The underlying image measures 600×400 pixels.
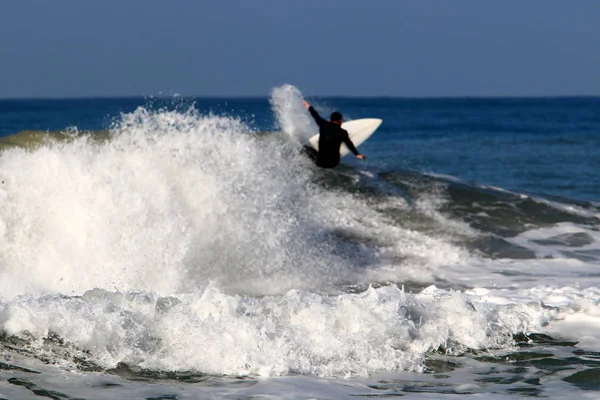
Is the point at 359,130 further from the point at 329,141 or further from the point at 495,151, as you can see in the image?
the point at 495,151

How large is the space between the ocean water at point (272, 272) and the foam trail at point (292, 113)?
41 millimetres

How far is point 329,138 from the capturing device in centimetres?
1552

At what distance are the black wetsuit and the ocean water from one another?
36 cm

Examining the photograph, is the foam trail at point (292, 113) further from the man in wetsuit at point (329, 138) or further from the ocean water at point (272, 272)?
the man in wetsuit at point (329, 138)

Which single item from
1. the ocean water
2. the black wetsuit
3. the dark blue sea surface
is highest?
the dark blue sea surface

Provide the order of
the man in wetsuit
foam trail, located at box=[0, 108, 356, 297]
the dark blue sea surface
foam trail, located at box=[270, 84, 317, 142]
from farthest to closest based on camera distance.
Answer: the dark blue sea surface < foam trail, located at box=[270, 84, 317, 142] < the man in wetsuit < foam trail, located at box=[0, 108, 356, 297]

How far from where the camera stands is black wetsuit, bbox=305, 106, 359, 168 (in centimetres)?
1523

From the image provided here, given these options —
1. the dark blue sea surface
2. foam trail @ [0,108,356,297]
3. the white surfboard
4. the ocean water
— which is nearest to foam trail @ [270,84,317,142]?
the ocean water

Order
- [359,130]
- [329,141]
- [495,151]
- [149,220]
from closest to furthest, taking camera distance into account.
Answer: [149,220] < [329,141] < [359,130] < [495,151]

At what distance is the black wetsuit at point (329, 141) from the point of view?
15227mm

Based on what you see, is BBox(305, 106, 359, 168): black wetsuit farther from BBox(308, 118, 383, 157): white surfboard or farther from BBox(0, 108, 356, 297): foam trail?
BBox(0, 108, 356, 297): foam trail

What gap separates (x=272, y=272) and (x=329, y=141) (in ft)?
16.1

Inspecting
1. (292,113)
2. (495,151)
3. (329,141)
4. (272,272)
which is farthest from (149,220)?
(495,151)

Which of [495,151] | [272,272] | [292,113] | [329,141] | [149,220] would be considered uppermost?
[495,151]
